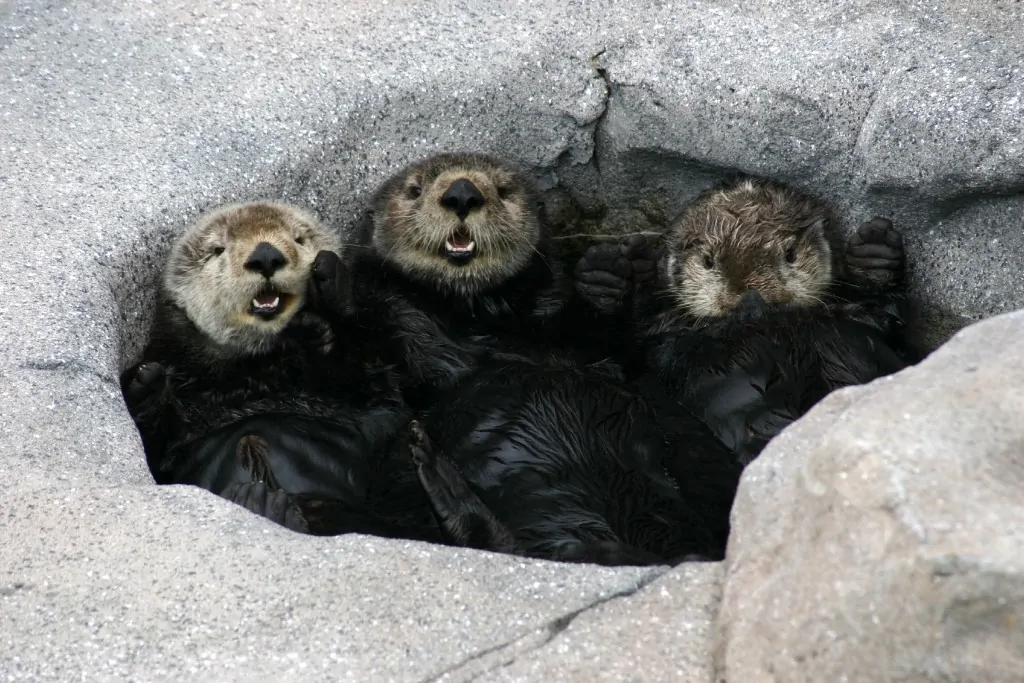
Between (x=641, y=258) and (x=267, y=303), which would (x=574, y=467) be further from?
(x=267, y=303)

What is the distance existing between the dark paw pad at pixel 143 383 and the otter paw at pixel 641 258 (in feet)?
5.56

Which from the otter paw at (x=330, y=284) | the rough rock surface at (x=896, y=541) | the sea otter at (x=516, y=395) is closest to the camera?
the rough rock surface at (x=896, y=541)

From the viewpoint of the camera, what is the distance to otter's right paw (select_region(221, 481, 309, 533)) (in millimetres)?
3357

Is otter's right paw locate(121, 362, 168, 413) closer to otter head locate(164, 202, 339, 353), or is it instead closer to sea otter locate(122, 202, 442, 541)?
sea otter locate(122, 202, 442, 541)

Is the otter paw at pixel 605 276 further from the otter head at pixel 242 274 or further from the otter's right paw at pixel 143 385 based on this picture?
the otter's right paw at pixel 143 385

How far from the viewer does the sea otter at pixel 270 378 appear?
392 cm

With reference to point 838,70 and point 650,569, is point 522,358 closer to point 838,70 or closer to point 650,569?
point 838,70

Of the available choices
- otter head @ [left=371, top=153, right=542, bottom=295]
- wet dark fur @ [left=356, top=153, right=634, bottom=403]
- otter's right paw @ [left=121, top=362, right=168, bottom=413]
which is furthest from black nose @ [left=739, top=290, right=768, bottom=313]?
otter's right paw @ [left=121, top=362, right=168, bottom=413]

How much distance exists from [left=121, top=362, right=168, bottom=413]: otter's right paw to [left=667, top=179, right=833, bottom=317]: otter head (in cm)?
200

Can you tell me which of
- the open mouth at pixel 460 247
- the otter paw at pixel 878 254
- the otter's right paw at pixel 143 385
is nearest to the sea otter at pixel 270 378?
the otter's right paw at pixel 143 385

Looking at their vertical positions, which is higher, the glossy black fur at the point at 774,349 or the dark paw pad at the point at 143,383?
the glossy black fur at the point at 774,349

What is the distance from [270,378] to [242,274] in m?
0.46

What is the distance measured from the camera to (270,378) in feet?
14.6

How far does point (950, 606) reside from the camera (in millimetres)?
1961
